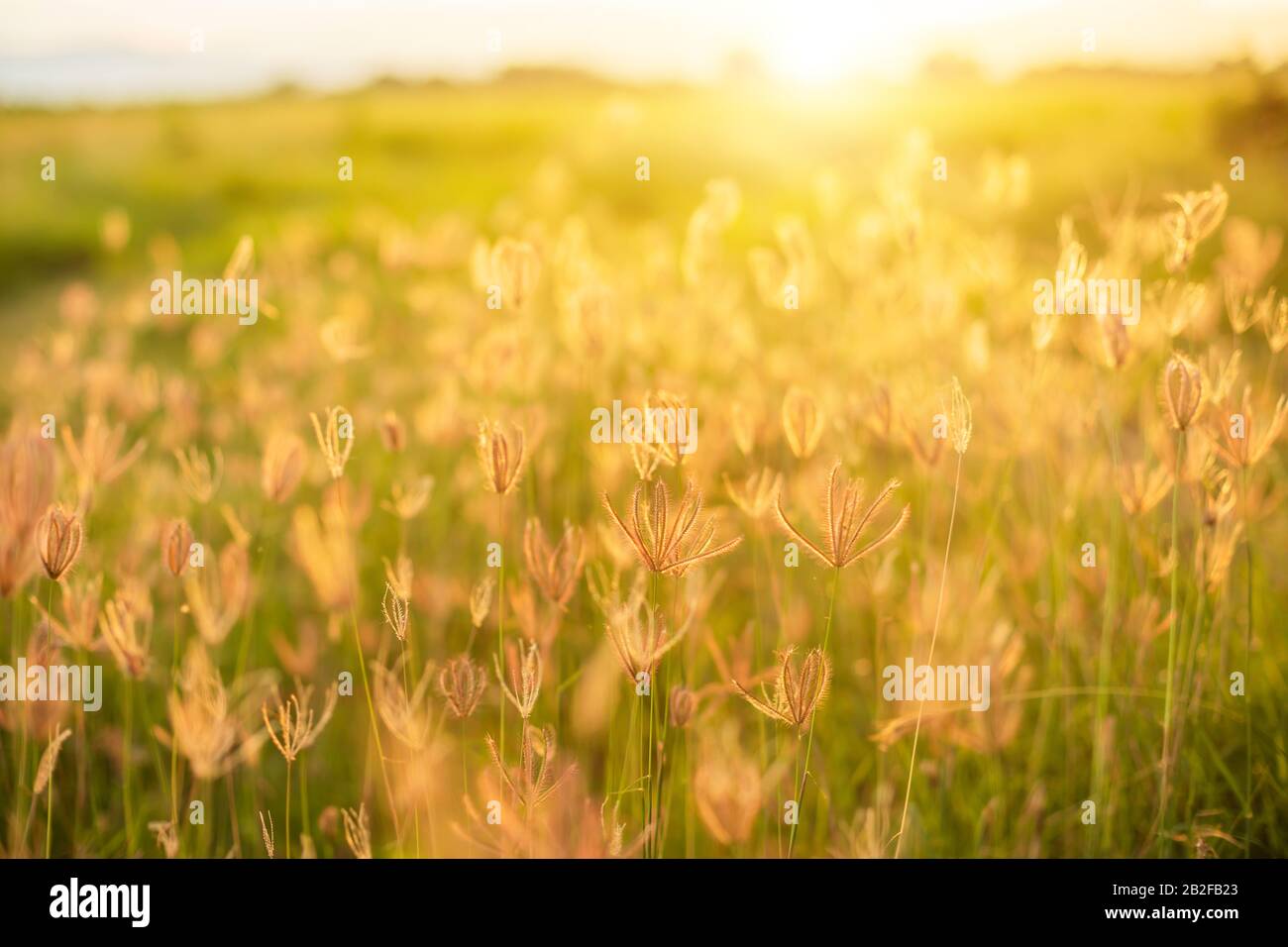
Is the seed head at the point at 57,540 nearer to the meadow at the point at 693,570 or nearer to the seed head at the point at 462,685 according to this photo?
the meadow at the point at 693,570

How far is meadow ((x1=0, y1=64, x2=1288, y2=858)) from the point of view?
1452mm

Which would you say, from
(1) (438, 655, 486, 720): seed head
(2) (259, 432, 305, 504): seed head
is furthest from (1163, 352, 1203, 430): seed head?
(2) (259, 432, 305, 504): seed head

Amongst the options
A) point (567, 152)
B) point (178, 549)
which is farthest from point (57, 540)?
point (567, 152)

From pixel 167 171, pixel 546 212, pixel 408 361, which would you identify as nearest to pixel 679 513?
pixel 408 361

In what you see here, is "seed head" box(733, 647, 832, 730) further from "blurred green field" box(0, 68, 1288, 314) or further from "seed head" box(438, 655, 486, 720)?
"blurred green field" box(0, 68, 1288, 314)

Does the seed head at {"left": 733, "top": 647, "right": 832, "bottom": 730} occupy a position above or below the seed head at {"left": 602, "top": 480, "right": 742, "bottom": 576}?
below

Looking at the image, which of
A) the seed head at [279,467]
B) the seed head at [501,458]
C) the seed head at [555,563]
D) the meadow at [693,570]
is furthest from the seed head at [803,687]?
the seed head at [279,467]

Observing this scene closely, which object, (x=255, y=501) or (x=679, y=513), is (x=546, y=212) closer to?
(x=255, y=501)

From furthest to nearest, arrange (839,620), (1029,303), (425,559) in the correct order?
(1029,303)
(425,559)
(839,620)

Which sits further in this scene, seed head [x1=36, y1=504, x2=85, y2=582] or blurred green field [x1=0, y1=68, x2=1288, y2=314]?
blurred green field [x1=0, y1=68, x2=1288, y2=314]

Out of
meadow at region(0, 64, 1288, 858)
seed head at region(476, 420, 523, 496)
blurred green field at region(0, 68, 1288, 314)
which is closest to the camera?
seed head at region(476, 420, 523, 496)

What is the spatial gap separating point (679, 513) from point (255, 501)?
1.94 metres
